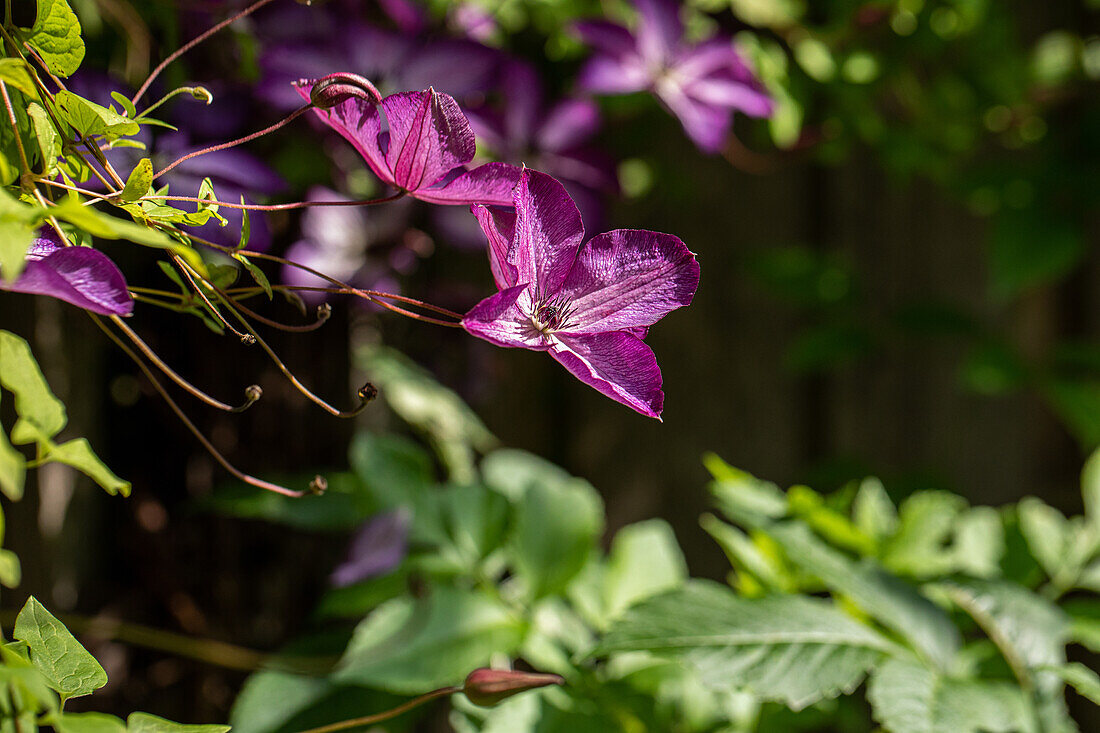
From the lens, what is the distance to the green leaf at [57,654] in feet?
1.03

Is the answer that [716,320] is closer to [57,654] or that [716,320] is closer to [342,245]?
[342,245]

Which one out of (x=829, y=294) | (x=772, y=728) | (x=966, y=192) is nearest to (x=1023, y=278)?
(x=966, y=192)

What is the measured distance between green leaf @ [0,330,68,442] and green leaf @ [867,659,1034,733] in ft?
1.52

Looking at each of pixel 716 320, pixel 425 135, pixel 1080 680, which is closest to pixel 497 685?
pixel 425 135

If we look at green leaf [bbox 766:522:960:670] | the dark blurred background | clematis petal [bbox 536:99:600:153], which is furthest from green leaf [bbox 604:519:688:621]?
clematis petal [bbox 536:99:600:153]

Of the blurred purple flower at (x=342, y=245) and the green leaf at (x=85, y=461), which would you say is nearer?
the green leaf at (x=85, y=461)

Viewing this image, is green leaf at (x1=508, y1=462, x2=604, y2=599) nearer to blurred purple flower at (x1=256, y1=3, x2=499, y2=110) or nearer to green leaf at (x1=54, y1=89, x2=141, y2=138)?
blurred purple flower at (x1=256, y1=3, x2=499, y2=110)

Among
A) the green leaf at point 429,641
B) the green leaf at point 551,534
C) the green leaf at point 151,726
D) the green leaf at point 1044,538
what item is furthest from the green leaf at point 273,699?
the green leaf at point 1044,538

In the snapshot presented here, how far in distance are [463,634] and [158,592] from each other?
1.20 feet

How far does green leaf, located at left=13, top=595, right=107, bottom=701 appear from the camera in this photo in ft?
1.03

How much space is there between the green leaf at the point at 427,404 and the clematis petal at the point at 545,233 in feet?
1.66

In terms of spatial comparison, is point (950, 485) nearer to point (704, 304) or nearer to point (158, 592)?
point (704, 304)

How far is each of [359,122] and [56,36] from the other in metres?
0.12

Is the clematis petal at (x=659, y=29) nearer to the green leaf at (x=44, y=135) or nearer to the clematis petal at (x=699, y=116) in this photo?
the clematis petal at (x=699, y=116)
